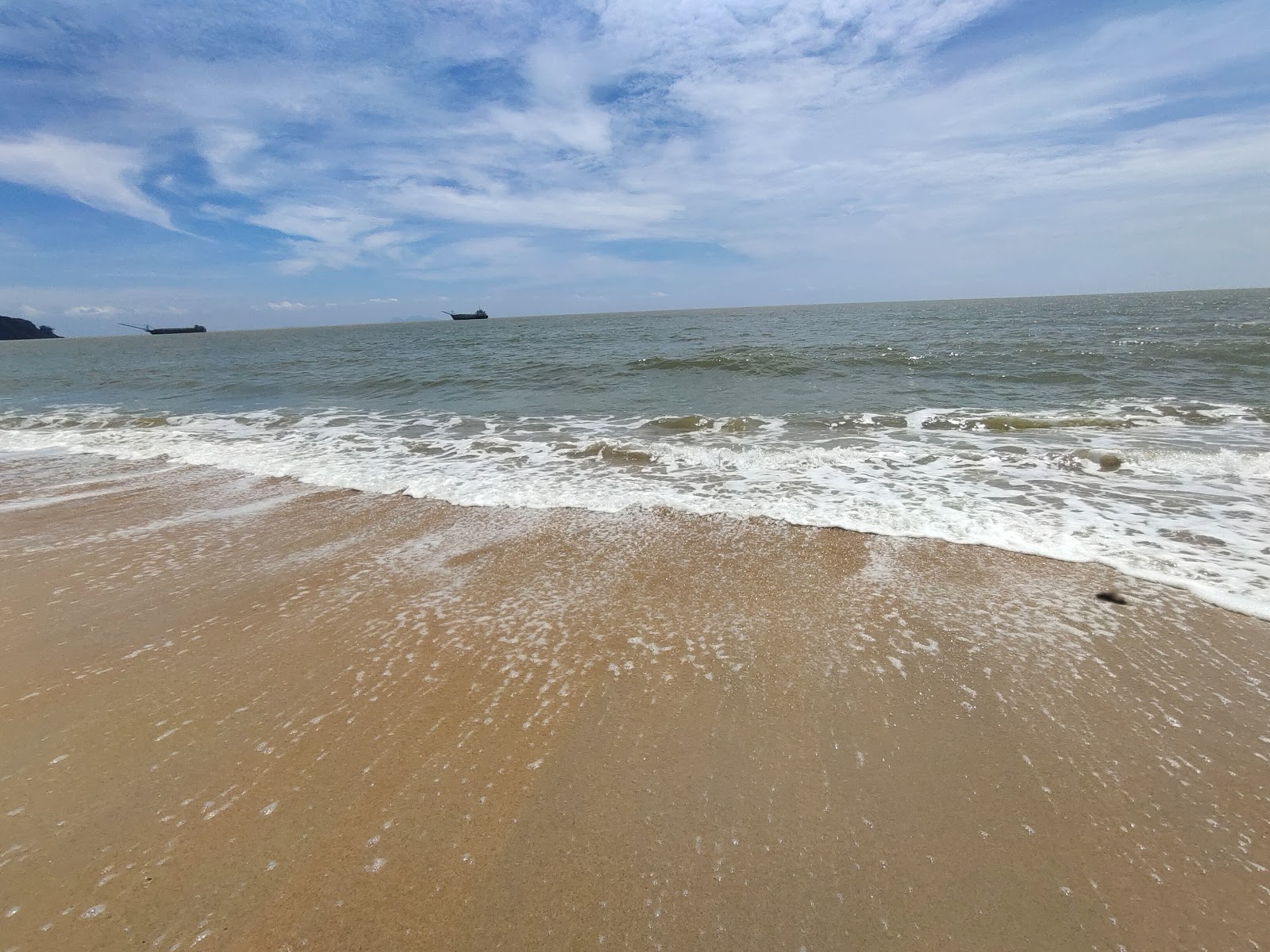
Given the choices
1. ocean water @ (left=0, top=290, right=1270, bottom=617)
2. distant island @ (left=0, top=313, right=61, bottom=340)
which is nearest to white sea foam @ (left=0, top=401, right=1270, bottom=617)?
ocean water @ (left=0, top=290, right=1270, bottom=617)

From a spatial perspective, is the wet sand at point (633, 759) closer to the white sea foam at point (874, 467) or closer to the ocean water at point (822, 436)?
the white sea foam at point (874, 467)

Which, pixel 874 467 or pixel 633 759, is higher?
pixel 633 759

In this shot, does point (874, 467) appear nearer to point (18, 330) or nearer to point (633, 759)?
point (633, 759)

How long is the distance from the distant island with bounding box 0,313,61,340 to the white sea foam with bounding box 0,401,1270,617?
6427 inches

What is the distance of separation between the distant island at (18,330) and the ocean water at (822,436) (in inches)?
5914

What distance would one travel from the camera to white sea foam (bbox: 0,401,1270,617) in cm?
462

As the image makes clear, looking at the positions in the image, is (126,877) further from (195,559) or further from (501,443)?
(501,443)

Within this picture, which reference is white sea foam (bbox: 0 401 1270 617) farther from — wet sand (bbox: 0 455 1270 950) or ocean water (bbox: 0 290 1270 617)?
wet sand (bbox: 0 455 1270 950)

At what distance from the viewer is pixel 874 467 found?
6.86m

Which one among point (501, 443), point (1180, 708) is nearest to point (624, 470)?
point (501, 443)

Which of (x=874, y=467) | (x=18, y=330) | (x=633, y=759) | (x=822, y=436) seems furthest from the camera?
(x=18, y=330)

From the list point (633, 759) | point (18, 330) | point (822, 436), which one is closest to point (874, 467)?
point (822, 436)

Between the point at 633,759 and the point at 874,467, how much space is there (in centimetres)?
549

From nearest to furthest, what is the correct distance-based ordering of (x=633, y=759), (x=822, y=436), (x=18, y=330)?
(x=633, y=759) → (x=822, y=436) → (x=18, y=330)
